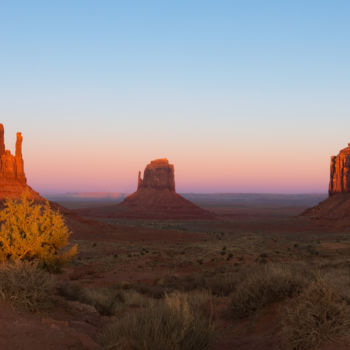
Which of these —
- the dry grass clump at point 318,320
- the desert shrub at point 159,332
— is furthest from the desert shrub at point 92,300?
the dry grass clump at point 318,320

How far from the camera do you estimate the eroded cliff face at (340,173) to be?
90062 millimetres

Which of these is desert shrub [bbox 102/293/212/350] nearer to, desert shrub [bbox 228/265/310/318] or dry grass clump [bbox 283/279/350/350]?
dry grass clump [bbox 283/279/350/350]

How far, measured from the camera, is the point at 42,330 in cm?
584

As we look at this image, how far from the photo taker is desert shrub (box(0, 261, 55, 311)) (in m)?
6.77

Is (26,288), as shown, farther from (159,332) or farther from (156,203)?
(156,203)

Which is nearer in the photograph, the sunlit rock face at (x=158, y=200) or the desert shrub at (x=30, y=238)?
the desert shrub at (x=30, y=238)

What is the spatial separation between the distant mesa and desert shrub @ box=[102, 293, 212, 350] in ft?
192

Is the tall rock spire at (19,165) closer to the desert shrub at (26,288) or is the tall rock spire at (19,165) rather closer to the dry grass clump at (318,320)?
the desert shrub at (26,288)

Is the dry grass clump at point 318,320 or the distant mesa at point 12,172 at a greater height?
the distant mesa at point 12,172

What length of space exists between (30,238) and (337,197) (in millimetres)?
89254

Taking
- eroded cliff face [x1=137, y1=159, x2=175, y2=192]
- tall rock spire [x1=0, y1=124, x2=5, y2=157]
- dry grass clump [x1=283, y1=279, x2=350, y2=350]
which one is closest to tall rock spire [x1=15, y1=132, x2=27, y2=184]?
tall rock spire [x1=0, y1=124, x2=5, y2=157]

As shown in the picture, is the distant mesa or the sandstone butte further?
the sandstone butte

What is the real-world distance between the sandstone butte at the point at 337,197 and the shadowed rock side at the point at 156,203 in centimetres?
3909

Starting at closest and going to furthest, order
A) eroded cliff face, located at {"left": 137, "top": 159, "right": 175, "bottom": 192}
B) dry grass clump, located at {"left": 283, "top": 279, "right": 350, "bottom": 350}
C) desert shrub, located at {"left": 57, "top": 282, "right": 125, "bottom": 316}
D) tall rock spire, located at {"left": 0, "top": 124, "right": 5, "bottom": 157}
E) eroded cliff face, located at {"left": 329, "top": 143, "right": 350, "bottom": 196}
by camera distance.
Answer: dry grass clump, located at {"left": 283, "top": 279, "right": 350, "bottom": 350} → desert shrub, located at {"left": 57, "top": 282, "right": 125, "bottom": 316} → tall rock spire, located at {"left": 0, "top": 124, "right": 5, "bottom": 157} → eroded cliff face, located at {"left": 329, "top": 143, "right": 350, "bottom": 196} → eroded cliff face, located at {"left": 137, "top": 159, "right": 175, "bottom": 192}
